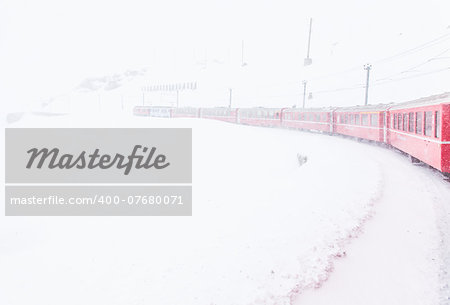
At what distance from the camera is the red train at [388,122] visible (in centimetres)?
1229

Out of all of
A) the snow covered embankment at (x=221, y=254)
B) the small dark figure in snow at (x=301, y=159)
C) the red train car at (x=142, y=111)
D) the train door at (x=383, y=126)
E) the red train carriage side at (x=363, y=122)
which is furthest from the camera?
the red train car at (x=142, y=111)

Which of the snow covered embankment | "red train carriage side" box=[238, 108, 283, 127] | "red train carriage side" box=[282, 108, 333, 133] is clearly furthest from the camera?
"red train carriage side" box=[238, 108, 283, 127]

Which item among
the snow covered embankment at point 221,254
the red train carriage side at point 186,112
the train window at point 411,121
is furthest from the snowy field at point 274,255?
the red train carriage side at point 186,112

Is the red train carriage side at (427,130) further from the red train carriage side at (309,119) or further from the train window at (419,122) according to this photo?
the red train carriage side at (309,119)

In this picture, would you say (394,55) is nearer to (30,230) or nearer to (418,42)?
(418,42)

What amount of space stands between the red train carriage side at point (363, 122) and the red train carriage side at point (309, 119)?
943 millimetres

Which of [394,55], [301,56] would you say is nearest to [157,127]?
[394,55]

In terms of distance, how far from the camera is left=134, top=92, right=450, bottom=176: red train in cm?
1229

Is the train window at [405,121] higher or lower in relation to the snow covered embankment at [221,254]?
higher

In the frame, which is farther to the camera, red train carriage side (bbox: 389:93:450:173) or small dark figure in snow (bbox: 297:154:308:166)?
small dark figure in snow (bbox: 297:154:308:166)

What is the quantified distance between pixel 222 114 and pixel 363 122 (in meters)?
25.2

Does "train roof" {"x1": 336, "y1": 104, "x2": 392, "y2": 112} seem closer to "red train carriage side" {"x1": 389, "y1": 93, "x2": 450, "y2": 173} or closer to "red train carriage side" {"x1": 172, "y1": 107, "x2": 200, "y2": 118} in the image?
"red train carriage side" {"x1": 389, "y1": 93, "x2": 450, "y2": 173}

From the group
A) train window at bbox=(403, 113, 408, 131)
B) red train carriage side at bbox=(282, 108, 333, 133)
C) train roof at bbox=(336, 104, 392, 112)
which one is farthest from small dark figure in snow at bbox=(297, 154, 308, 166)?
red train carriage side at bbox=(282, 108, 333, 133)

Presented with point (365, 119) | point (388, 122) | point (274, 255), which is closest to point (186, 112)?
point (365, 119)
